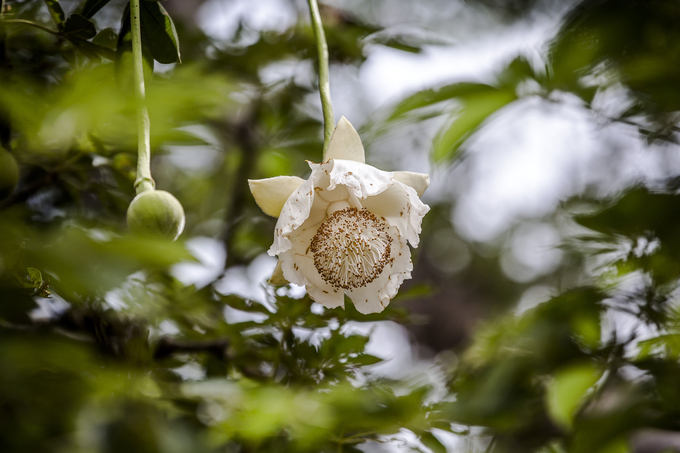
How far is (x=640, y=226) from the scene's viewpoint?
0.90 metres

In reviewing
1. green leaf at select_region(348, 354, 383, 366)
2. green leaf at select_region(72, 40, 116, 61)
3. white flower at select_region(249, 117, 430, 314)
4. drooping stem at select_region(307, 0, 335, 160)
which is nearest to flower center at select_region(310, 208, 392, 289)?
white flower at select_region(249, 117, 430, 314)

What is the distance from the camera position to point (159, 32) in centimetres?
60

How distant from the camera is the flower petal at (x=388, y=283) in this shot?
0.69 meters

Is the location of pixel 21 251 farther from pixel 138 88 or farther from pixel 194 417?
pixel 194 417

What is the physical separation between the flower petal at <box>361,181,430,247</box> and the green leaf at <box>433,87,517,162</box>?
0.19 m

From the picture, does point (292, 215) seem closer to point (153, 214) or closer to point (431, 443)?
point (153, 214)

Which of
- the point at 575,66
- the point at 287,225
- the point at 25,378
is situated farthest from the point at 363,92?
the point at 25,378

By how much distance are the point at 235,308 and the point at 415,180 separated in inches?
17.3

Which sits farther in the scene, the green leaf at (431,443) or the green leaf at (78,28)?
the green leaf at (431,443)

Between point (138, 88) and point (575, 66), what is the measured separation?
668 mm

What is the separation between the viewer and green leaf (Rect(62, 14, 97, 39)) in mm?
613

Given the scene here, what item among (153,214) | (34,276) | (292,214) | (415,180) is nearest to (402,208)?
(415,180)

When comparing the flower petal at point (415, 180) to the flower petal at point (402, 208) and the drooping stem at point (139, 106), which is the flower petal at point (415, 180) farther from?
the drooping stem at point (139, 106)

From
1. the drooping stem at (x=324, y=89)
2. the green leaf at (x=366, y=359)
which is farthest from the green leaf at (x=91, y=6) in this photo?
the green leaf at (x=366, y=359)
